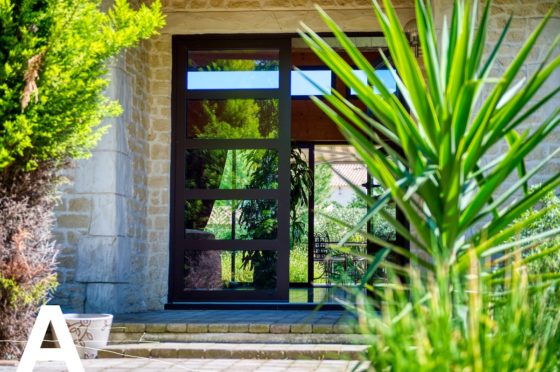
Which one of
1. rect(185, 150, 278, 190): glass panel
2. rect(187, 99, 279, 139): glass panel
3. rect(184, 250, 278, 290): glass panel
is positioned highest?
rect(187, 99, 279, 139): glass panel

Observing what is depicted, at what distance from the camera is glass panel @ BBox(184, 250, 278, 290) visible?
8.23 meters

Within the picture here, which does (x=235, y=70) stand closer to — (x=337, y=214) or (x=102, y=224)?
(x=102, y=224)

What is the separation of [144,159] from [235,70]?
4.21 ft

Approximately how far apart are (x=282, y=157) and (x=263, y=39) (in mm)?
1196

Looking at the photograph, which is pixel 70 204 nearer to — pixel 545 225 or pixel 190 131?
pixel 190 131

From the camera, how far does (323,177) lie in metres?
18.3

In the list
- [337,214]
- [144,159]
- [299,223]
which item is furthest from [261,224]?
[337,214]

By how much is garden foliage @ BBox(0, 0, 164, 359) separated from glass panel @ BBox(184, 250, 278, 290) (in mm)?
2911

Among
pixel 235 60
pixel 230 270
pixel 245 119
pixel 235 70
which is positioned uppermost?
pixel 235 60

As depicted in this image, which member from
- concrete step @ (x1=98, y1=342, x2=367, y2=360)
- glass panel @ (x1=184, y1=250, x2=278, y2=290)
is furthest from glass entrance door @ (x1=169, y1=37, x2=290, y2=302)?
concrete step @ (x1=98, y1=342, x2=367, y2=360)

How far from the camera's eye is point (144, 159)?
27.0 feet

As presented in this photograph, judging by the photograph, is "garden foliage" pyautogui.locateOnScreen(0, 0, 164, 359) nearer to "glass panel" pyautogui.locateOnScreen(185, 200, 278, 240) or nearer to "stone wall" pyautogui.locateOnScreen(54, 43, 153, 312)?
"stone wall" pyautogui.locateOnScreen(54, 43, 153, 312)

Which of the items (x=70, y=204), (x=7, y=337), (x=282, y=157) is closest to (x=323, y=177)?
(x=282, y=157)

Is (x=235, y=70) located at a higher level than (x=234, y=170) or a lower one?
higher
